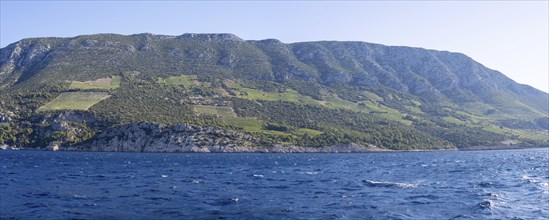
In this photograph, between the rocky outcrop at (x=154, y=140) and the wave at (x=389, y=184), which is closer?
the wave at (x=389, y=184)

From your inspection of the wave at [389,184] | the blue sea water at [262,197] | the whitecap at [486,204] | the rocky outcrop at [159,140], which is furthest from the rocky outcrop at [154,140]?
the whitecap at [486,204]

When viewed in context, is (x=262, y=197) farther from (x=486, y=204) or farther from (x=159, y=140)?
(x=159, y=140)

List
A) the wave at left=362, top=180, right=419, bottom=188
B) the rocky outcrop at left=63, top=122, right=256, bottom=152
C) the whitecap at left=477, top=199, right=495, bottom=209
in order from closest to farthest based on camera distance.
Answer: the whitecap at left=477, top=199, right=495, bottom=209 < the wave at left=362, top=180, right=419, bottom=188 < the rocky outcrop at left=63, top=122, right=256, bottom=152

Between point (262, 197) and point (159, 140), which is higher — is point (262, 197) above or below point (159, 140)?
above

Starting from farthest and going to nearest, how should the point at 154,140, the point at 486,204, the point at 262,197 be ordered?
1. the point at 154,140
2. the point at 262,197
3. the point at 486,204

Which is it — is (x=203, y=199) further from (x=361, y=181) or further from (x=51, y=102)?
(x=51, y=102)

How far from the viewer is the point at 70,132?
176875 mm

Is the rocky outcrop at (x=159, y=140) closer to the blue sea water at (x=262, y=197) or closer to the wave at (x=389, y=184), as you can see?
the blue sea water at (x=262, y=197)

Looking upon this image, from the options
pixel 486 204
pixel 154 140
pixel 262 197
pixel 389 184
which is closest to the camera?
pixel 486 204

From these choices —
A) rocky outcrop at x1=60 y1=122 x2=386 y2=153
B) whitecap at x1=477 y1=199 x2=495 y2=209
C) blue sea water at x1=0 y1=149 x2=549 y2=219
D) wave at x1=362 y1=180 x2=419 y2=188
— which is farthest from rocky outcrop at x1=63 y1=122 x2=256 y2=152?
whitecap at x1=477 y1=199 x2=495 y2=209

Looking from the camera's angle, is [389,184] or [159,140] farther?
[159,140]

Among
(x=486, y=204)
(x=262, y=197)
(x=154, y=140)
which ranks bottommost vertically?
(x=154, y=140)

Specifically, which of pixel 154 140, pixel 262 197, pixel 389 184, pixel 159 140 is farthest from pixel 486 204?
pixel 154 140

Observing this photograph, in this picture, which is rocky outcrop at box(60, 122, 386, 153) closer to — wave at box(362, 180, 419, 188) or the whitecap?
wave at box(362, 180, 419, 188)
